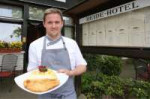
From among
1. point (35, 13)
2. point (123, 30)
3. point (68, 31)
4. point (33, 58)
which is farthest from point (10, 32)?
point (33, 58)

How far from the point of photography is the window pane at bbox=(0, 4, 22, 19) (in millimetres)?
9453

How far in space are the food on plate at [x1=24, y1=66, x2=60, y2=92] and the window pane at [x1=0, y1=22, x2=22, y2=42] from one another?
810cm

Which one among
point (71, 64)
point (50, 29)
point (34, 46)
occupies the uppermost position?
point (50, 29)

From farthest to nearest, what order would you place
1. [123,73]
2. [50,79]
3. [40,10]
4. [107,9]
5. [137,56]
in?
[40,10]
[123,73]
[107,9]
[137,56]
[50,79]

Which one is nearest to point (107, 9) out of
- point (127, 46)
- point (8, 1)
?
point (127, 46)

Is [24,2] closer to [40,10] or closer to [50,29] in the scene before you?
[40,10]

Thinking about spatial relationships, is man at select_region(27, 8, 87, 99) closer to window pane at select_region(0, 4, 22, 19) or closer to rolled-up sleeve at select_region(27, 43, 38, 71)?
rolled-up sleeve at select_region(27, 43, 38, 71)

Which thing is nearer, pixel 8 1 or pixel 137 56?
pixel 137 56

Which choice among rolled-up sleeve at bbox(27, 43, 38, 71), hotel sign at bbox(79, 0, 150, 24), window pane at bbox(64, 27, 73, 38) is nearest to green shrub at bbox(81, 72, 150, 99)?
hotel sign at bbox(79, 0, 150, 24)

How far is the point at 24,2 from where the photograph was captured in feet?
33.0

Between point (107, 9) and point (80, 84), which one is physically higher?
point (107, 9)

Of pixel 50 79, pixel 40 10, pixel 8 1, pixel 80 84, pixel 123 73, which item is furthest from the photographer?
pixel 40 10

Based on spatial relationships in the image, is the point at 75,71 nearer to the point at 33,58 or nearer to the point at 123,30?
the point at 33,58

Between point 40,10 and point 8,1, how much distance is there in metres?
1.73
